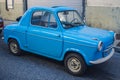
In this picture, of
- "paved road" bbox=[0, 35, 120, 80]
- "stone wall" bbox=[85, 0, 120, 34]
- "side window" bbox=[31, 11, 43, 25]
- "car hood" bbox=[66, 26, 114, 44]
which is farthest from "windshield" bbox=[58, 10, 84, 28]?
"stone wall" bbox=[85, 0, 120, 34]

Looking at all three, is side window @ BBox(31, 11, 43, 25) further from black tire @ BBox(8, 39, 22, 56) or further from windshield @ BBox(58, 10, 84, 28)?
black tire @ BBox(8, 39, 22, 56)

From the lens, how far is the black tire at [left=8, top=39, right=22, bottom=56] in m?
7.45

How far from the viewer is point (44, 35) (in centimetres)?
648

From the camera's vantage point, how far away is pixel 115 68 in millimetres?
6668

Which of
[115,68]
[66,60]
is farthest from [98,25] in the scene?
[66,60]

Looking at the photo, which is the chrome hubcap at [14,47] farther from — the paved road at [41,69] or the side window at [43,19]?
the side window at [43,19]

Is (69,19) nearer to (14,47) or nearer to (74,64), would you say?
(74,64)

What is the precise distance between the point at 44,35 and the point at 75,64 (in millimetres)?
1218

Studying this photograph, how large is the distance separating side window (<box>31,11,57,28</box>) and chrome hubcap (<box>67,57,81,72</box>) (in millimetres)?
1038

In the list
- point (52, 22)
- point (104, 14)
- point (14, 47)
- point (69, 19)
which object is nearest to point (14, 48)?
point (14, 47)

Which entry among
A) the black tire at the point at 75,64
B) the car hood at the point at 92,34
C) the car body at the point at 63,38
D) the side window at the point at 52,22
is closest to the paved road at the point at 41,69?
the black tire at the point at 75,64

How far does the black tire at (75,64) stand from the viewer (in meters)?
5.84

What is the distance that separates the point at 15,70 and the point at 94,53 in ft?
7.11

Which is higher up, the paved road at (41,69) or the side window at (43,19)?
the side window at (43,19)
